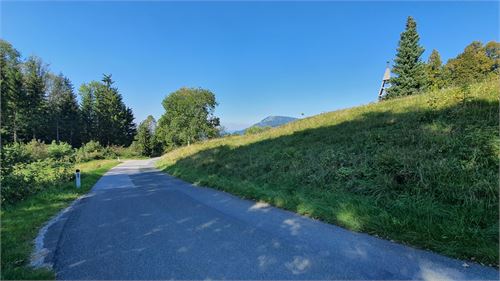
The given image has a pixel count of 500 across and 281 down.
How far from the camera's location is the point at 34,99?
180ft

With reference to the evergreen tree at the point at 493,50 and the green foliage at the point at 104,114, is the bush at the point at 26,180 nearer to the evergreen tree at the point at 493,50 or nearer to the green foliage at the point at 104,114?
the evergreen tree at the point at 493,50

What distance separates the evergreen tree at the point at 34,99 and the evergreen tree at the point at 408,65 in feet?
193

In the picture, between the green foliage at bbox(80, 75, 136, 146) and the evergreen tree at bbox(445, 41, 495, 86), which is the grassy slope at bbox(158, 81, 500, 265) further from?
the green foliage at bbox(80, 75, 136, 146)

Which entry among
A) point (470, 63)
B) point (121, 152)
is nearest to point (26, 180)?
point (470, 63)

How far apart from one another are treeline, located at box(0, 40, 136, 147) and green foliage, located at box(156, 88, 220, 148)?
16.2m

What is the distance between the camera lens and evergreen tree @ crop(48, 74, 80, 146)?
2435 inches

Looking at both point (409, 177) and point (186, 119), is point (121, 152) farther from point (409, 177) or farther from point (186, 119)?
point (409, 177)

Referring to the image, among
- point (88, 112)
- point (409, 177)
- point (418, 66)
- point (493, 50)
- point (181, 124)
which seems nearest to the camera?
point (409, 177)

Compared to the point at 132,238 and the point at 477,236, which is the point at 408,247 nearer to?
the point at 477,236

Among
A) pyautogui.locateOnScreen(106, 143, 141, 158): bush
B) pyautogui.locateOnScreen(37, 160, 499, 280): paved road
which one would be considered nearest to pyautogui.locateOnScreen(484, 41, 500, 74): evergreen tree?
pyautogui.locateOnScreen(37, 160, 499, 280): paved road

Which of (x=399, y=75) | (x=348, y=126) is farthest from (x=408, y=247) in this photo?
(x=399, y=75)

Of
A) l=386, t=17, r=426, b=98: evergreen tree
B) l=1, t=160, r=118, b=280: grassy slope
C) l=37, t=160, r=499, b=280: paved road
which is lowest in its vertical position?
l=37, t=160, r=499, b=280: paved road

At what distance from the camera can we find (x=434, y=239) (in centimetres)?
442

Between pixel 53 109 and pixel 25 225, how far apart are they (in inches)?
2601
